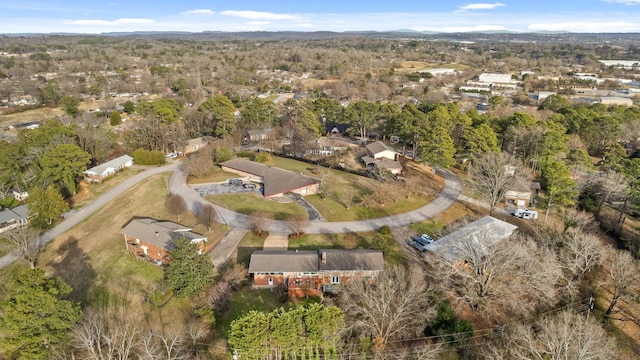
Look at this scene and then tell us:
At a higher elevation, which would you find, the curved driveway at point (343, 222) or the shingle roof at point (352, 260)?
the shingle roof at point (352, 260)

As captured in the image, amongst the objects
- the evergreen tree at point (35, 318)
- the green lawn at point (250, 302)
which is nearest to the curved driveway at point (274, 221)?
the green lawn at point (250, 302)

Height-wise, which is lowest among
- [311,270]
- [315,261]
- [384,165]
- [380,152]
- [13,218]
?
[13,218]

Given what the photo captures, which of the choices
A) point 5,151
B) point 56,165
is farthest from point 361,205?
point 5,151

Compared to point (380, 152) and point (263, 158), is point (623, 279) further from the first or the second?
point (263, 158)

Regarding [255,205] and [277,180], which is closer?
[255,205]

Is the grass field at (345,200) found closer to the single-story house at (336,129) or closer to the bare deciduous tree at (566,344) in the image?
the bare deciduous tree at (566,344)

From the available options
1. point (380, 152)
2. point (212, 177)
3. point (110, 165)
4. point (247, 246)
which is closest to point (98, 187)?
point (110, 165)

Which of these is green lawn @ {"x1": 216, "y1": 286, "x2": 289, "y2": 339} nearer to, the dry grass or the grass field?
the dry grass
